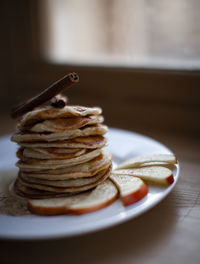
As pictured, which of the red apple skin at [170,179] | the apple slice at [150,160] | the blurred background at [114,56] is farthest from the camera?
the blurred background at [114,56]

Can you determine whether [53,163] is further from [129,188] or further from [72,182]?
[129,188]

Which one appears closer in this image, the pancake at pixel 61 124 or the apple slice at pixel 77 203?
the apple slice at pixel 77 203

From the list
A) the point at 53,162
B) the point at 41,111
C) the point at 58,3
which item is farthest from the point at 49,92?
the point at 58,3

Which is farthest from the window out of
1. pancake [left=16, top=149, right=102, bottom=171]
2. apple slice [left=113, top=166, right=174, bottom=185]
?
pancake [left=16, top=149, right=102, bottom=171]

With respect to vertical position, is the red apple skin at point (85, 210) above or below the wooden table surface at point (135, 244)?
above

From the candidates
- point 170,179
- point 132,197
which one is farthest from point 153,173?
point 132,197

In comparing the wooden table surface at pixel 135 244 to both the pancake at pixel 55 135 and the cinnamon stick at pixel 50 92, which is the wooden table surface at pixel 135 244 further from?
the cinnamon stick at pixel 50 92

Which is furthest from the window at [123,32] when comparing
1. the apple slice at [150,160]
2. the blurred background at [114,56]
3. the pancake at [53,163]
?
the pancake at [53,163]
